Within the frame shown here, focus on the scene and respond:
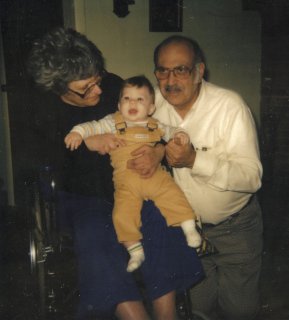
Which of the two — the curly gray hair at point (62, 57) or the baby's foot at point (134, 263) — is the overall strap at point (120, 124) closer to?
the curly gray hair at point (62, 57)

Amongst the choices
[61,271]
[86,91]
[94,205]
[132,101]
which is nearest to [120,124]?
[132,101]

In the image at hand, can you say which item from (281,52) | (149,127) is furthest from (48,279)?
(281,52)

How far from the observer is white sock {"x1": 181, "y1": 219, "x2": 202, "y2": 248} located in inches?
52.8

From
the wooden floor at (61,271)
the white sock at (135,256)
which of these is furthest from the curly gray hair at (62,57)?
the white sock at (135,256)

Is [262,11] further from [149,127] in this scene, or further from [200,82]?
[149,127]

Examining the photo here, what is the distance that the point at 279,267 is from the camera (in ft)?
7.83

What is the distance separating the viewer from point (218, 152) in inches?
61.2

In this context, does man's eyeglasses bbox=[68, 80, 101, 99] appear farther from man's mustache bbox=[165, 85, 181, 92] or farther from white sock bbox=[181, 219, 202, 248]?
white sock bbox=[181, 219, 202, 248]

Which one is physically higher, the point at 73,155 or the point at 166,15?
the point at 166,15

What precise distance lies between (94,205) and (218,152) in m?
0.53

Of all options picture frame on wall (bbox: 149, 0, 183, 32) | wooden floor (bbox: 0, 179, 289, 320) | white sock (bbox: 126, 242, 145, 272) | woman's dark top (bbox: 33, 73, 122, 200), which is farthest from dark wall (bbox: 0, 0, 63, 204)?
white sock (bbox: 126, 242, 145, 272)

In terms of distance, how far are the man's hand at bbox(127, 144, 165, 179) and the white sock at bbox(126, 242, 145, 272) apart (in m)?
0.25

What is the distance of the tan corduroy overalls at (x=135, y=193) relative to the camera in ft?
4.36

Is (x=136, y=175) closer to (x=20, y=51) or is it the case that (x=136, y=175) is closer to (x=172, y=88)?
(x=172, y=88)
